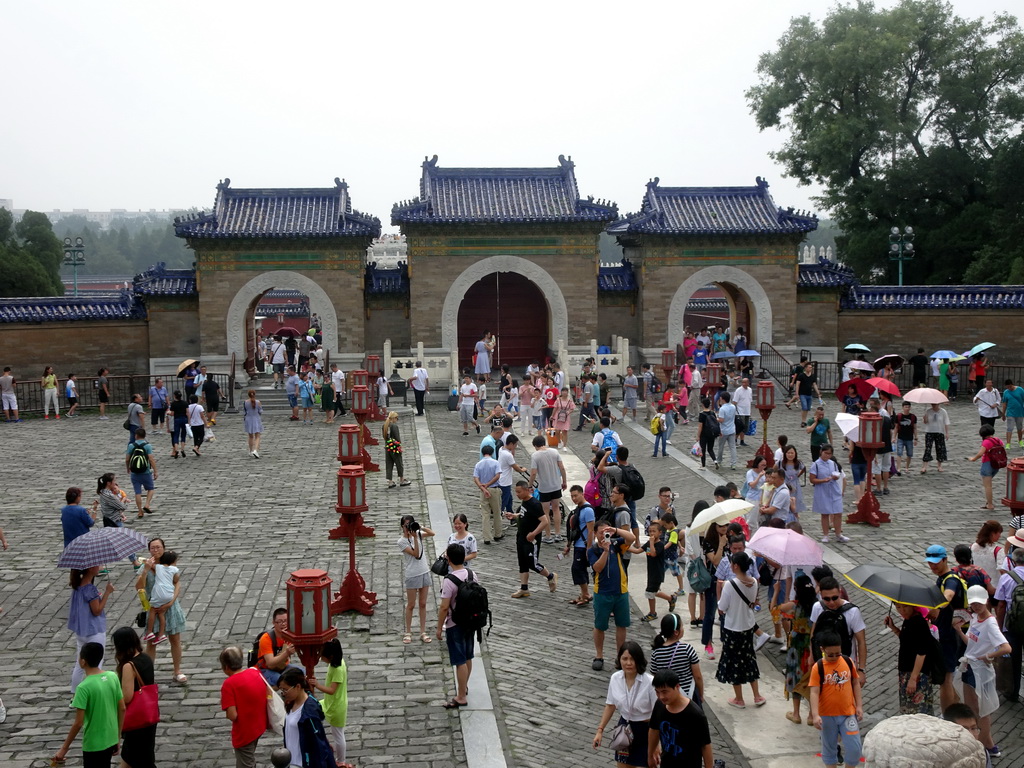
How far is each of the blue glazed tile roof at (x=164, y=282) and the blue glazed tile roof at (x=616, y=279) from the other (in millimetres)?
11503

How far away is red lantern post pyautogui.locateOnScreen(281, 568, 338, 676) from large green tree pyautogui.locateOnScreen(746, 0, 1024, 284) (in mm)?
35791

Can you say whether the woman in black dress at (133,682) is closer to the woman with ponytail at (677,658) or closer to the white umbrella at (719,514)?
the woman with ponytail at (677,658)

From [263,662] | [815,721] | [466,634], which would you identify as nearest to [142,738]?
[263,662]

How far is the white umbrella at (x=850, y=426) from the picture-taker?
16.0 meters

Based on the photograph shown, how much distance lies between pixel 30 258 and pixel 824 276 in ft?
105

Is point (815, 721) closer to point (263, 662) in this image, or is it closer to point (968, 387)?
point (263, 662)

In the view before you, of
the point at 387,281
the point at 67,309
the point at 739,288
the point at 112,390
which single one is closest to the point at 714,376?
the point at 739,288

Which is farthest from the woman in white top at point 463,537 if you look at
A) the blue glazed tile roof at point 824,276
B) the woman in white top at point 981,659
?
the blue glazed tile roof at point 824,276

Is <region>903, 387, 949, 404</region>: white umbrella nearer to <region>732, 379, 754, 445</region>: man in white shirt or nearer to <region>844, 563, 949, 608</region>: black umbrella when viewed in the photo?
<region>732, 379, 754, 445</region>: man in white shirt

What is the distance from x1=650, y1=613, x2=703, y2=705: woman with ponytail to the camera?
8.35 meters

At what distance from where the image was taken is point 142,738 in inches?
325

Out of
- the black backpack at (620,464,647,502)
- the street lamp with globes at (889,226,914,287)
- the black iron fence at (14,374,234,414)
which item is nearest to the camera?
the black backpack at (620,464,647,502)

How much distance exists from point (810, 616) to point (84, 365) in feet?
84.7

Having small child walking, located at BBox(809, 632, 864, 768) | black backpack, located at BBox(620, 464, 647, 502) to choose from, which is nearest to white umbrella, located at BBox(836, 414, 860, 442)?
black backpack, located at BBox(620, 464, 647, 502)
